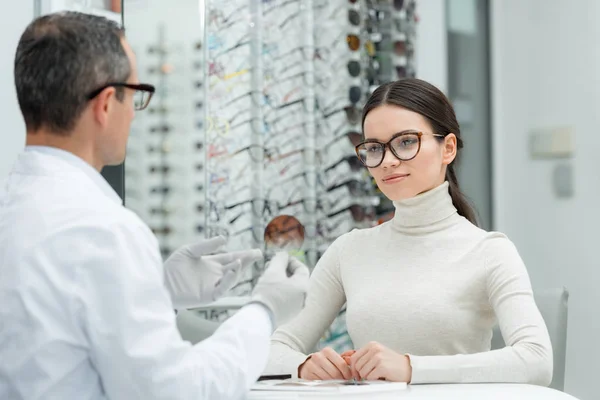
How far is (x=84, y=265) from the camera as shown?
34.8 inches

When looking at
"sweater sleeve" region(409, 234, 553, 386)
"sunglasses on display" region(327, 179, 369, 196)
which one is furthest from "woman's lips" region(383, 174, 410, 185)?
"sunglasses on display" region(327, 179, 369, 196)

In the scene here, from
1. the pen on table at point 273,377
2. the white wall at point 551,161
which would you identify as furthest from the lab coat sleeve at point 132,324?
the white wall at point 551,161

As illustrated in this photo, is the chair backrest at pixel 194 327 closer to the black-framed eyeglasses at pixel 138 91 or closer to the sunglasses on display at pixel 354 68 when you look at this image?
the black-framed eyeglasses at pixel 138 91

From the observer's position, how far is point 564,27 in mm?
3383

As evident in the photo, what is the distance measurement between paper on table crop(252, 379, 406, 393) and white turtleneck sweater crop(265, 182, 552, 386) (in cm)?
24

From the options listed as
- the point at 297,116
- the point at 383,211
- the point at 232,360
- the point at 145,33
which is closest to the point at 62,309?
the point at 232,360

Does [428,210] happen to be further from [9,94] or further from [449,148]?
[9,94]

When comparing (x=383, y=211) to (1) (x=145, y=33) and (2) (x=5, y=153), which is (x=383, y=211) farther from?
(2) (x=5, y=153)

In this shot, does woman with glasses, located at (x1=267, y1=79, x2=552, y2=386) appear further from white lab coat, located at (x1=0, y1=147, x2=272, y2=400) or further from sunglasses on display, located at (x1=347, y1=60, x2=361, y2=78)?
sunglasses on display, located at (x1=347, y1=60, x2=361, y2=78)

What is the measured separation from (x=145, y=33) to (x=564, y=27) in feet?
6.21

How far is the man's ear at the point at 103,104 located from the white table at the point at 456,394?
452 millimetres

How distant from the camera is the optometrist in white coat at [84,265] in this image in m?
0.88

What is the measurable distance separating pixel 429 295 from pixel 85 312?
0.89 m

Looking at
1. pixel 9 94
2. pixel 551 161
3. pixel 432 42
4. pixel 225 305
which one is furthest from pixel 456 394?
pixel 432 42
